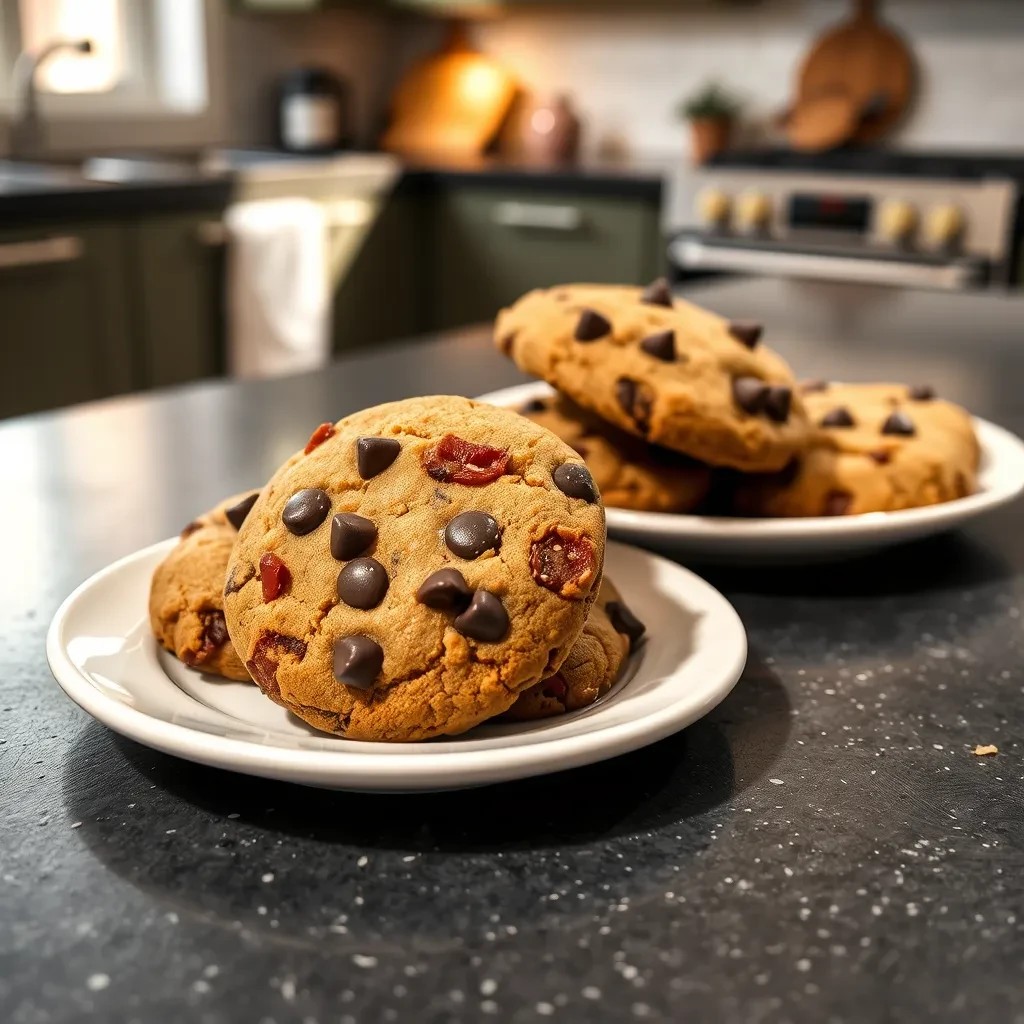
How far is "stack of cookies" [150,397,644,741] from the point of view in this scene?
52cm

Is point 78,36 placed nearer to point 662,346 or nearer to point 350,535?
point 662,346

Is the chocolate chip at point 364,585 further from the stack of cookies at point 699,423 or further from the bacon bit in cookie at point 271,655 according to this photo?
the stack of cookies at point 699,423

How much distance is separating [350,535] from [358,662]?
0.06 metres

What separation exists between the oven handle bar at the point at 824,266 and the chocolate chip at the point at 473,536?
2560 millimetres

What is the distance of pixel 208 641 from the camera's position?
60cm

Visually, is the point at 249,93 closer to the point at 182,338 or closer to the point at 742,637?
the point at 182,338

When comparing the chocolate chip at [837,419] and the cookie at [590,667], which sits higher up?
the chocolate chip at [837,419]

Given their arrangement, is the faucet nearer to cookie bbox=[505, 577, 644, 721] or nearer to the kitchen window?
the kitchen window

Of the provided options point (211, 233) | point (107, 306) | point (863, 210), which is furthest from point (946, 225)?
point (107, 306)

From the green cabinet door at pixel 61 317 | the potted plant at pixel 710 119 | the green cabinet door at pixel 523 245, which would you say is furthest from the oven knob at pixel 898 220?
the green cabinet door at pixel 61 317

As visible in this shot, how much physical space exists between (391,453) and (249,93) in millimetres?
3734

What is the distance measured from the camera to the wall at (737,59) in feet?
11.4

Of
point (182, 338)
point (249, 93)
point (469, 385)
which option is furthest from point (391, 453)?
point (249, 93)

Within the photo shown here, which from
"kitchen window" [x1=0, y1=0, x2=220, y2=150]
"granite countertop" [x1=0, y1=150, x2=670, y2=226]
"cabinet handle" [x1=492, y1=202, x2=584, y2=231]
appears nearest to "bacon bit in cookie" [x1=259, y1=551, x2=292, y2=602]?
"granite countertop" [x1=0, y1=150, x2=670, y2=226]
